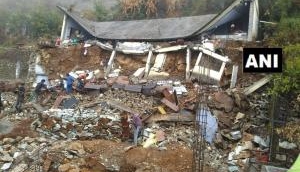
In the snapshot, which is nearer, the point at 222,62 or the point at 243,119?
the point at 243,119

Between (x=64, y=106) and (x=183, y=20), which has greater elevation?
(x=183, y=20)

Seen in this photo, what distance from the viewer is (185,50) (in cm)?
1605

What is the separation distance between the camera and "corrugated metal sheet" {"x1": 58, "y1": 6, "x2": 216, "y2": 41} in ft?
57.2

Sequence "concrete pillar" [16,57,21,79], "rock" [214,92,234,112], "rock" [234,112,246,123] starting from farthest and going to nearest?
"concrete pillar" [16,57,21,79] < "rock" [214,92,234,112] < "rock" [234,112,246,123]

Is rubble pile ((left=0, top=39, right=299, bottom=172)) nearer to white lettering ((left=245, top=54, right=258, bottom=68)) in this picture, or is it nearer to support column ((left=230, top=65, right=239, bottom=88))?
support column ((left=230, top=65, right=239, bottom=88))

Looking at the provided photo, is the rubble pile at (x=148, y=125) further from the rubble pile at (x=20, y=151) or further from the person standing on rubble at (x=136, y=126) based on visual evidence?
the person standing on rubble at (x=136, y=126)

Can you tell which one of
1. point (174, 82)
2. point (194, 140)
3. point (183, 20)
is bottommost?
point (194, 140)

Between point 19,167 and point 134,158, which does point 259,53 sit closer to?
point 134,158

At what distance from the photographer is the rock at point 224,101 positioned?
1330cm

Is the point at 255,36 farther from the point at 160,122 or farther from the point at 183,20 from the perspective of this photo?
the point at 160,122

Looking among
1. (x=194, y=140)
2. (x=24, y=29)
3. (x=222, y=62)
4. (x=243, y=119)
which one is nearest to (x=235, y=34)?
(x=222, y=62)

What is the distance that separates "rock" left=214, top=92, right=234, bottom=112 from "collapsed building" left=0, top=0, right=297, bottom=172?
3cm

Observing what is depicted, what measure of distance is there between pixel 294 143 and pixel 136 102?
17.2 ft

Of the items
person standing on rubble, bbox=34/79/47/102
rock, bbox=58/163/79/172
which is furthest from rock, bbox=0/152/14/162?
person standing on rubble, bbox=34/79/47/102
